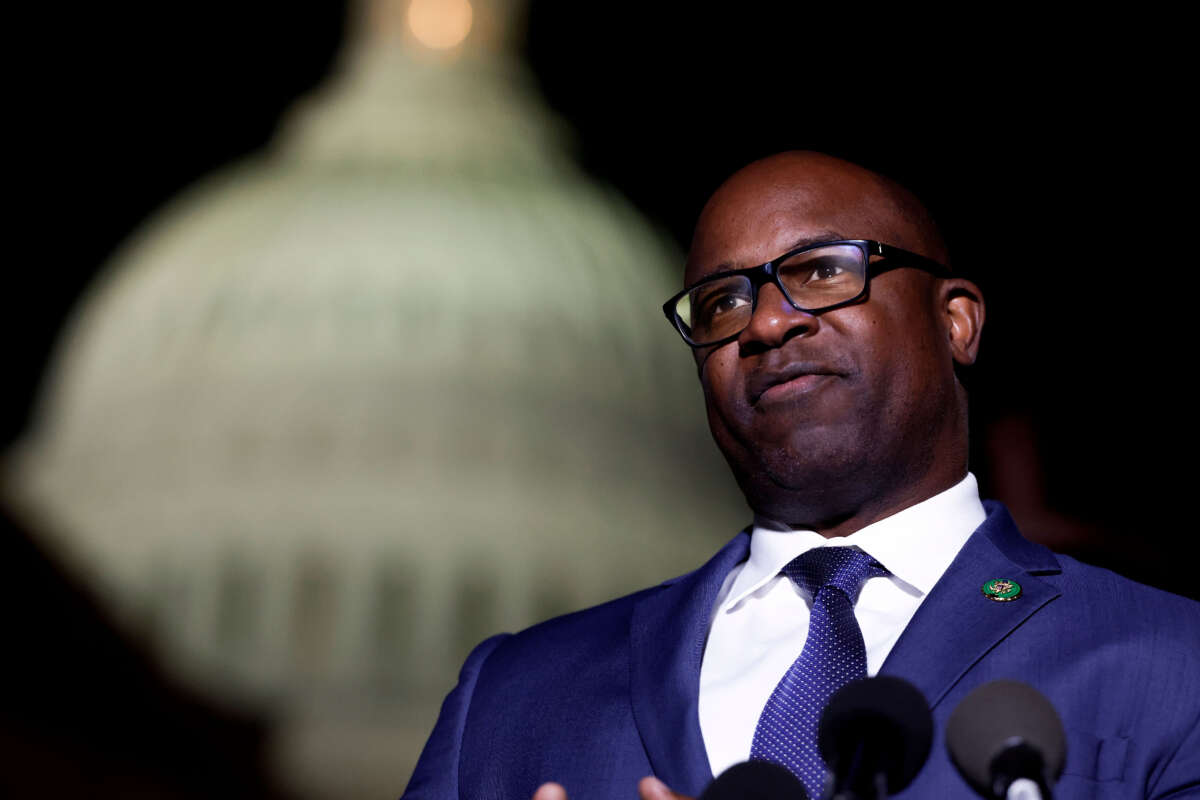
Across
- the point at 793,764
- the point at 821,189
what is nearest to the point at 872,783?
the point at 793,764

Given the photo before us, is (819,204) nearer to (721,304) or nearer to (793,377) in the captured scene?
(721,304)

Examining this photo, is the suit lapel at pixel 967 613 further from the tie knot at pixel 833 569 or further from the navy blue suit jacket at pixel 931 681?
the tie knot at pixel 833 569

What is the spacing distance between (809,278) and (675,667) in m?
0.70

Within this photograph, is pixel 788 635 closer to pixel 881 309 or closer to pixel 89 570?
pixel 881 309

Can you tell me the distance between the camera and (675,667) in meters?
2.50

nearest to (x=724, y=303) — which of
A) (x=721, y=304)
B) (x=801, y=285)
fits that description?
(x=721, y=304)

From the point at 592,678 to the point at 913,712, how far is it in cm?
104

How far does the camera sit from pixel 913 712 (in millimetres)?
1746

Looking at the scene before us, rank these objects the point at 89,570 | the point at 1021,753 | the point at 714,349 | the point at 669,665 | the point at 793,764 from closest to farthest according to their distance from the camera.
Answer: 1. the point at 1021,753
2. the point at 793,764
3. the point at 669,665
4. the point at 714,349
5. the point at 89,570

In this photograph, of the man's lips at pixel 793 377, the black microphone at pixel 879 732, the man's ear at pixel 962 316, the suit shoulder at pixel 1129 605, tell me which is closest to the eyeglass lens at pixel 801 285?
the man's lips at pixel 793 377

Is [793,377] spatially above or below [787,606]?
above

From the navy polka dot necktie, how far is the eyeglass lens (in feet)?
1.38

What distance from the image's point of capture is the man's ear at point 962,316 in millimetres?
2775

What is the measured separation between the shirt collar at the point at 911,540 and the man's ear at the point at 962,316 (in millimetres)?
233
